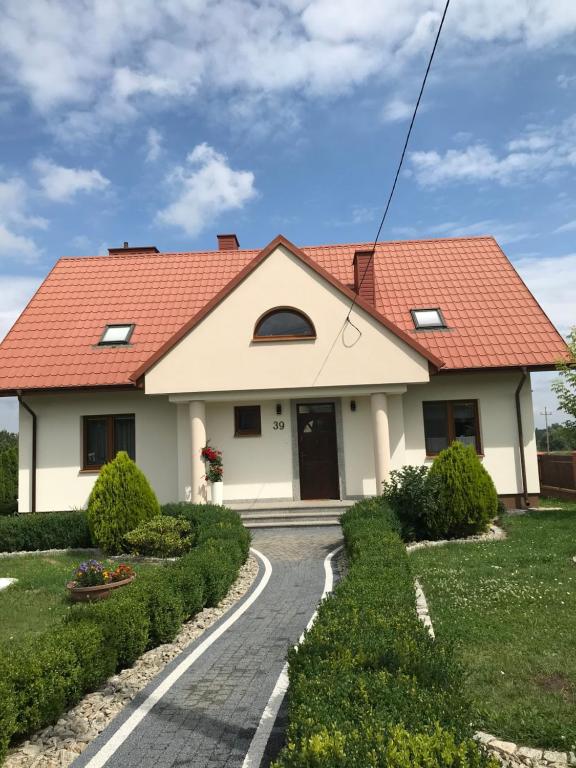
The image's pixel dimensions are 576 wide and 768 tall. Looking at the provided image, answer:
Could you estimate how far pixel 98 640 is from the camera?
5.55m

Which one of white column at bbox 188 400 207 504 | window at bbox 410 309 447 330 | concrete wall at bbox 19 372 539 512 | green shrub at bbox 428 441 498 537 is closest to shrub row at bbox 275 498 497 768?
green shrub at bbox 428 441 498 537

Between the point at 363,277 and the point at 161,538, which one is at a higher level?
→ the point at 363,277

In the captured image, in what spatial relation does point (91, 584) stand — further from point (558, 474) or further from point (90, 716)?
point (558, 474)

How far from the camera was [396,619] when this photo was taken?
4.95 m

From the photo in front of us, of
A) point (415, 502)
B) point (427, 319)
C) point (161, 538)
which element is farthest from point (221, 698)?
point (427, 319)

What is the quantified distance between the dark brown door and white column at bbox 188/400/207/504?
8.90 feet

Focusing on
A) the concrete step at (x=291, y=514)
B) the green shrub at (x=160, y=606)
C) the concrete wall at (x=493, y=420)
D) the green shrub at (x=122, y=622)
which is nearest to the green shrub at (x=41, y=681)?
the green shrub at (x=122, y=622)

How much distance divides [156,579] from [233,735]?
10.1ft

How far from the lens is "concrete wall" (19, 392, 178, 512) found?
15906 millimetres

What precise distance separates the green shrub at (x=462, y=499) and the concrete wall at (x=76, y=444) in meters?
7.43

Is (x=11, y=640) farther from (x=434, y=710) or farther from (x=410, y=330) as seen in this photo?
(x=410, y=330)

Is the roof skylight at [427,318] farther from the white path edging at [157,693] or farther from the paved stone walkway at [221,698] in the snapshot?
the white path edging at [157,693]

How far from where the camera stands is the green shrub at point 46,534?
500 inches

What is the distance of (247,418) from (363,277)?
17.1ft
